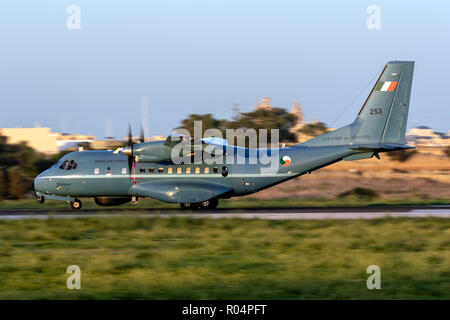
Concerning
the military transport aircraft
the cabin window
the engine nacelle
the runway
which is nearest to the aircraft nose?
the military transport aircraft

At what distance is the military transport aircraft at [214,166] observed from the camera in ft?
82.7

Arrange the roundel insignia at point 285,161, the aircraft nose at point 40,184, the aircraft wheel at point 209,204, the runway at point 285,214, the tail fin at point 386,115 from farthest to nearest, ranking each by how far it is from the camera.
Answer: the aircraft nose at point 40,184
the aircraft wheel at point 209,204
the tail fin at point 386,115
the roundel insignia at point 285,161
the runway at point 285,214

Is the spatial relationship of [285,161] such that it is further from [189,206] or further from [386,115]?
[386,115]

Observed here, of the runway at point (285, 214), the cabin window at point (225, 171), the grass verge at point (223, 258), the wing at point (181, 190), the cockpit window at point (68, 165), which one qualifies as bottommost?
the runway at point (285, 214)

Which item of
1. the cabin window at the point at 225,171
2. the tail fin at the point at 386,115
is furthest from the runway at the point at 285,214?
the tail fin at the point at 386,115

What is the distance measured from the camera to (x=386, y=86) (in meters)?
26.0

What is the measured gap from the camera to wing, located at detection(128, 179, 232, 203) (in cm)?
2497

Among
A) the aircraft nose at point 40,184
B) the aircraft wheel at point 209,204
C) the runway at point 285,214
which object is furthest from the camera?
the aircraft nose at point 40,184

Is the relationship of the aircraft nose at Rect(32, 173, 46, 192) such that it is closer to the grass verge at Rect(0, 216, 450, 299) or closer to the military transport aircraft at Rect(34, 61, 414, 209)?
the military transport aircraft at Rect(34, 61, 414, 209)

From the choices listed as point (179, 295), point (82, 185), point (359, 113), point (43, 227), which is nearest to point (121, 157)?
point (82, 185)

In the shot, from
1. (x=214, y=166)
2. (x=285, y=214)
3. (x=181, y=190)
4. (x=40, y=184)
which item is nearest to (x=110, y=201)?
(x=40, y=184)

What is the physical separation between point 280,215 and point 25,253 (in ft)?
34.0

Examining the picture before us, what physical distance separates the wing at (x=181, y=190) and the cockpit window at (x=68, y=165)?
10.6 feet

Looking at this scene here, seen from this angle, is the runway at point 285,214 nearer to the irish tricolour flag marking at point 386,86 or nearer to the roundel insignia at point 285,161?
the roundel insignia at point 285,161
